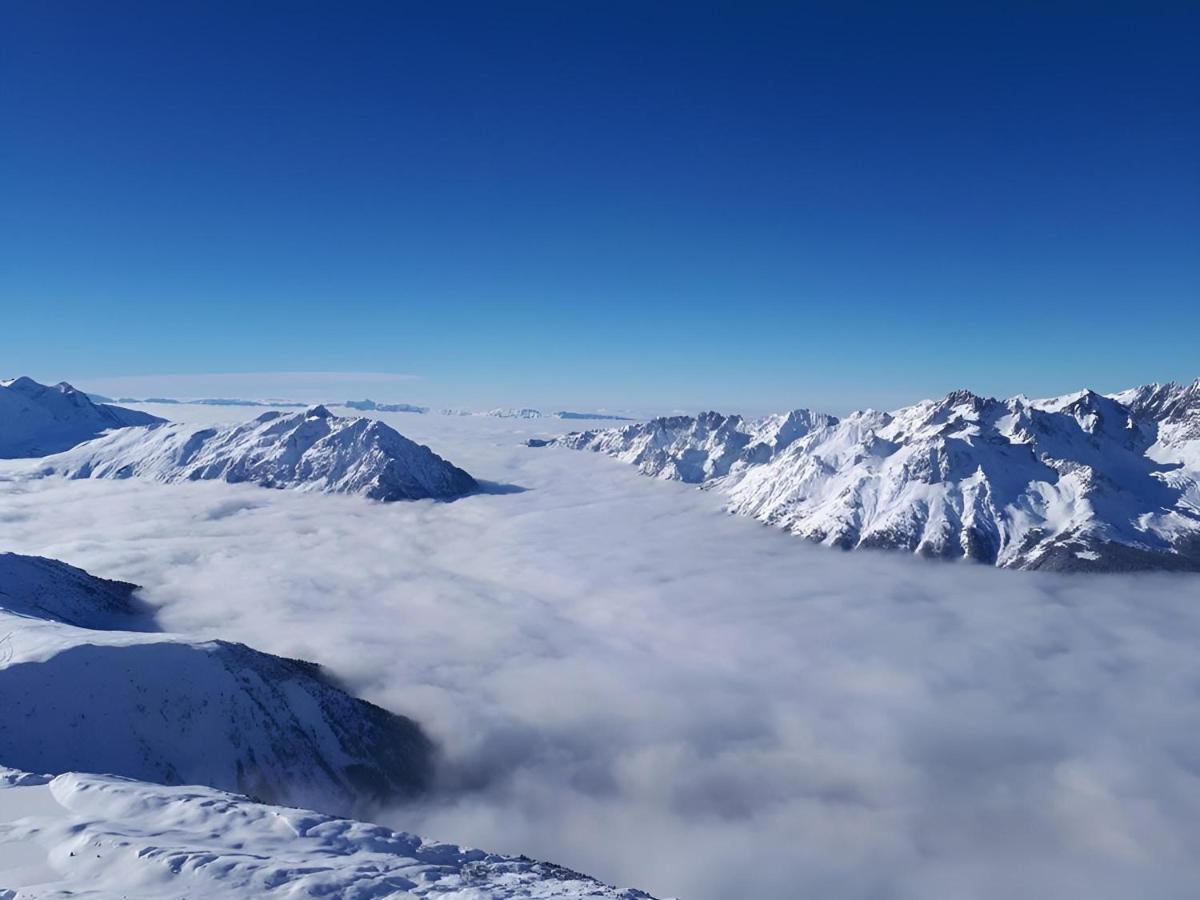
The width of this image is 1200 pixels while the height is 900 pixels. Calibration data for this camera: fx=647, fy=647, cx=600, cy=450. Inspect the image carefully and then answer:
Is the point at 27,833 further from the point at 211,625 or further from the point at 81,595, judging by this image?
the point at 211,625

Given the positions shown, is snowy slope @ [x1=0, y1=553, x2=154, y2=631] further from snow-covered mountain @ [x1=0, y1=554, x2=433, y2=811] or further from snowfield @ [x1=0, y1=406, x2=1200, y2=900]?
snowfield @ [x1=0, y1=406, x2=1200, y2=900]

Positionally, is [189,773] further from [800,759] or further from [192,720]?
[800,759]

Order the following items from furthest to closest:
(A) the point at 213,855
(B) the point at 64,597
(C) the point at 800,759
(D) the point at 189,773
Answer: (B) the point at 64,597 < (C) the point at 800,759 < (D) the point at 189,773 < (A) the point at 213,855

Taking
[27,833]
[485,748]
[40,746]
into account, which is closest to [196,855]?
[27,833]

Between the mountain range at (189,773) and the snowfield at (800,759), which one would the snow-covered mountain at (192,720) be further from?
the snowfield at (800,759)

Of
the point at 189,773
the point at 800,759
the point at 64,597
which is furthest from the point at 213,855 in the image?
the point at 64,597
